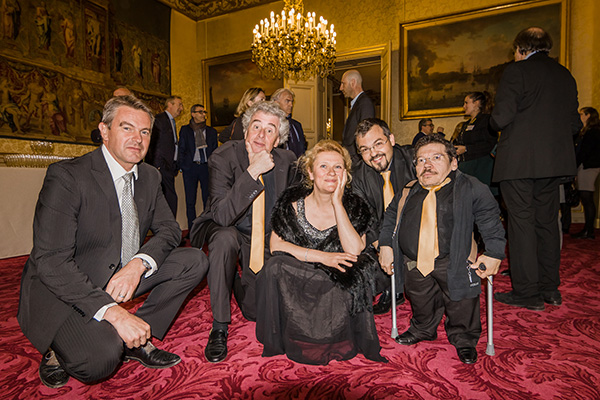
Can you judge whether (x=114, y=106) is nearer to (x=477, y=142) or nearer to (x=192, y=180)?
(x=477, y=142)

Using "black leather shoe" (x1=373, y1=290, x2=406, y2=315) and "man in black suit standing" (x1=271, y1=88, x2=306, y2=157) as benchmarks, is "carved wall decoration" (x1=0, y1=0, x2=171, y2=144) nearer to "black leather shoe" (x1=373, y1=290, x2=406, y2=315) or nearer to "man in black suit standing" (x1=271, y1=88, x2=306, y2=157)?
"man in black suit standing" (x1=271, y1=88, x2=306, y2=157)

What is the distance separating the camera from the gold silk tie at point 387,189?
2559 mm

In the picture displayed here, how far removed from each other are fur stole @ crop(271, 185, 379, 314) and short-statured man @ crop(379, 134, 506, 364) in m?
0.19

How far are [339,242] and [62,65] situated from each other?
6.74 metres

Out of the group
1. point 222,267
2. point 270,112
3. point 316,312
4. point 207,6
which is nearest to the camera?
point 316,312

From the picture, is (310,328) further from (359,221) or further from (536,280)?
(536,280)

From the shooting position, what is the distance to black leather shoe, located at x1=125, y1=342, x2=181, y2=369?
1.78 meters

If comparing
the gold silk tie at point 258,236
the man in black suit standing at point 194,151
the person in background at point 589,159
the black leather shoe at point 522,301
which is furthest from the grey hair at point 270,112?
the person in background at point 589,159

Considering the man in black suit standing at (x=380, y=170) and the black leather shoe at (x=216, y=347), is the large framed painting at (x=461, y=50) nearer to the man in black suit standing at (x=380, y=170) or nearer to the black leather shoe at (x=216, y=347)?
the man in black suit standing at (x=380, y=170)

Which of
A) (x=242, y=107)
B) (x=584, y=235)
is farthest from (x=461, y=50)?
(x=242, y=107)

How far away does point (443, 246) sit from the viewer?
6.40 feet

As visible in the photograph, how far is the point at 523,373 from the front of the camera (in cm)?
168

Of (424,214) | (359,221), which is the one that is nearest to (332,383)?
(359,221)

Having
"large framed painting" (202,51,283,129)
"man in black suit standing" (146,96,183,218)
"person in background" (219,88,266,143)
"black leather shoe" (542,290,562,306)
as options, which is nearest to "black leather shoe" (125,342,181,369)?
"person in background" (219,88,266,143)
